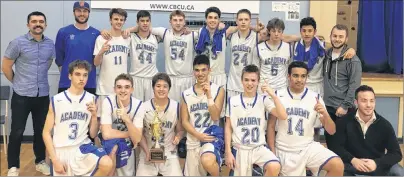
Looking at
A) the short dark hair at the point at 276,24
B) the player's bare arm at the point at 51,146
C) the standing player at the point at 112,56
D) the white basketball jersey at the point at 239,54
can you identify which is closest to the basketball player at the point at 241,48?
the white basketball jersey at the point at 239,54

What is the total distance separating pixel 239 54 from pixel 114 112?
1.63 meters

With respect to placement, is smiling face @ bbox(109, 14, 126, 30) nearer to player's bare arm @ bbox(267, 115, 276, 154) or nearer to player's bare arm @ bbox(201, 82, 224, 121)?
player's bare arm @ bbox(201, 82, 224, 121)

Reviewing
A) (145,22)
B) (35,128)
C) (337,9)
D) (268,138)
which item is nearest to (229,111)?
(268,138)

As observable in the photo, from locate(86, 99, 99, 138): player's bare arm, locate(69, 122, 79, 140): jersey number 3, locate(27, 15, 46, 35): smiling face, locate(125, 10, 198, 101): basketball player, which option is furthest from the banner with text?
locate(69, 122, 79, 140): jersey number 3

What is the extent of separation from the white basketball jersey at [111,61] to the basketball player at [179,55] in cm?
21

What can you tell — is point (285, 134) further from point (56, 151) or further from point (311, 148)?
point (56, 151)

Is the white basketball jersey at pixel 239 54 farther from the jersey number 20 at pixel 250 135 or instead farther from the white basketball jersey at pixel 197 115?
the jersey number 20 at pixel 250 135

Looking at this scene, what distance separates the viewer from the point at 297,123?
146 inches

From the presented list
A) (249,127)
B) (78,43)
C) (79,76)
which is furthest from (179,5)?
(249,127)

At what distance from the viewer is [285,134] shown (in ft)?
12.2

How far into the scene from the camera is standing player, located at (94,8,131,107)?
4.47 m

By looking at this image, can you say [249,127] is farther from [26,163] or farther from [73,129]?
[26,163]

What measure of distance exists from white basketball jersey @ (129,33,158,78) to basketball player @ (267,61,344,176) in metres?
1.53

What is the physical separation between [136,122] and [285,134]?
4.24 ft
